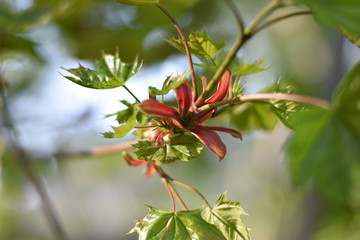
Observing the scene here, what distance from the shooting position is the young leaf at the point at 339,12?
14.8 inches

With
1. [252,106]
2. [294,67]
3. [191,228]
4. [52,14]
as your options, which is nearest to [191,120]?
[191,228]

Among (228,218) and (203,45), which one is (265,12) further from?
(228,218)

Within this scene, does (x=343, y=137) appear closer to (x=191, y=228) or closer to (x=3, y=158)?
(x=191, y=228)

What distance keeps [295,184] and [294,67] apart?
1894 millimetres

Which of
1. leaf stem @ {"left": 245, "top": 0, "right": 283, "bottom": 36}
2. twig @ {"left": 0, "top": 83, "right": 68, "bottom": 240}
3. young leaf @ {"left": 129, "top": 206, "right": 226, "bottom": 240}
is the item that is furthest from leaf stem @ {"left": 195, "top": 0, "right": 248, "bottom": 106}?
twig @ {"left": 0, "top": 83, "right": 68, "bottom": 240}

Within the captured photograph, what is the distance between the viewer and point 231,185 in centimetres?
505

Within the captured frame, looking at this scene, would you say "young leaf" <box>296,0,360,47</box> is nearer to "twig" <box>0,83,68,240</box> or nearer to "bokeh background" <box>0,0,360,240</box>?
"bokeh background" <box>0,0,360,240</box>

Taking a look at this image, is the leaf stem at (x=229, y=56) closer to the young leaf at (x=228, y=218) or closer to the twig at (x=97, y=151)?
the young leaf at (x=228, y=218)

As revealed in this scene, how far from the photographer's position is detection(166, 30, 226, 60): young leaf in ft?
1.57

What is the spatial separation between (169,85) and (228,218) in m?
0.15

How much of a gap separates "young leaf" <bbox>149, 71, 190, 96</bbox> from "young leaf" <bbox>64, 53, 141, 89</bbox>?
1.2 inches

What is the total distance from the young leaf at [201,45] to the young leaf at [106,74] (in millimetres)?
49

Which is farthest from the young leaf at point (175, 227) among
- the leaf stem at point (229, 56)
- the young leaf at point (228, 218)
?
the leaf stem at point (229, 56)

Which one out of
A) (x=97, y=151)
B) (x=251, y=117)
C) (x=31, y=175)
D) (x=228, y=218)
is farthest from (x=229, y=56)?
(x=31, y=175)
